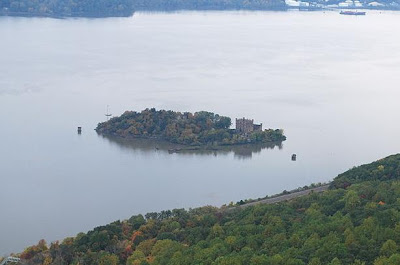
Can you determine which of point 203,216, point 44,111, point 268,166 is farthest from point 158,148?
point 203,216

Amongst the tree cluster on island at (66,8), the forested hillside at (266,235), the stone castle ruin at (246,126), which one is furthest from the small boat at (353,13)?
the forested hillside at (266,235)

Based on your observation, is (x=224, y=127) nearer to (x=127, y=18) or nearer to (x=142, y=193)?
(x=142, y=193)

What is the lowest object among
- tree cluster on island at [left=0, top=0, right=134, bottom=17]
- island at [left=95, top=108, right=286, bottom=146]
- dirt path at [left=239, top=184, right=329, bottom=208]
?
dirt path at [left=239, top=184, right=329, bottom=208]

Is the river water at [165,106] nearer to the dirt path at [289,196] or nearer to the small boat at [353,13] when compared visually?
the dirt path at [289,196]

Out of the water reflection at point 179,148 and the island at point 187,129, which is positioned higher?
the island at point 187,129

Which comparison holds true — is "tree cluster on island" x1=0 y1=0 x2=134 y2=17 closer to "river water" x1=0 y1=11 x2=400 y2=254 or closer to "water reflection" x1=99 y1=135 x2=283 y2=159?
"river water" x1=0 y1=11 x2=400 y2=254

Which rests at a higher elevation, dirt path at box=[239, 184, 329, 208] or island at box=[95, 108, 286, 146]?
island at box=[95, 108, 286, 146]

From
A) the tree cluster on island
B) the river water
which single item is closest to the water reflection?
the river water

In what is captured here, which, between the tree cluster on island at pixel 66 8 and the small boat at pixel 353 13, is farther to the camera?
the small boat at pixel 353 13
